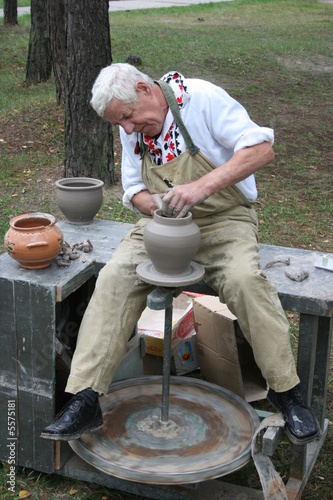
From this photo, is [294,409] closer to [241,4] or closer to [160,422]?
[160,422]

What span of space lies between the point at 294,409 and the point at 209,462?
0.41 meters

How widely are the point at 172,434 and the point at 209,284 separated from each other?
689 millimetres

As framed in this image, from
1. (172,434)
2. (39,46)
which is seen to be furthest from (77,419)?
(39,46)

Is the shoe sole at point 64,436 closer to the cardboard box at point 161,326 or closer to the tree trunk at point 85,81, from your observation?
the cardboard box at point 161,326

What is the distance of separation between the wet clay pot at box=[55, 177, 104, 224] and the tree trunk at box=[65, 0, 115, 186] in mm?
2300

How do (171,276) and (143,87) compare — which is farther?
(143,87)

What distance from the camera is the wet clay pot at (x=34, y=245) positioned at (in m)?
2.90

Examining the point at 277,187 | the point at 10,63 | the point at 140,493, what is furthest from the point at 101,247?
the point at 10,63

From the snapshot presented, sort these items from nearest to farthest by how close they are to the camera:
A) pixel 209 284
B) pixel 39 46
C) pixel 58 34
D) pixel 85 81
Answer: pixel 209 284
pixel 85 81
pixel 58 34
pixel 39 46

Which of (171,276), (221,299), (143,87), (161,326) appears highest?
(143,87)

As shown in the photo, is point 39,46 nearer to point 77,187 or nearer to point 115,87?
point 77,187

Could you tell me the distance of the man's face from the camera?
2.89 m

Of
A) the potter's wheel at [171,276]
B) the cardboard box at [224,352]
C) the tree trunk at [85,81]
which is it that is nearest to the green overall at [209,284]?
the potter's wheel at [171,276]

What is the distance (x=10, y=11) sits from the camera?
1570 centimetres
